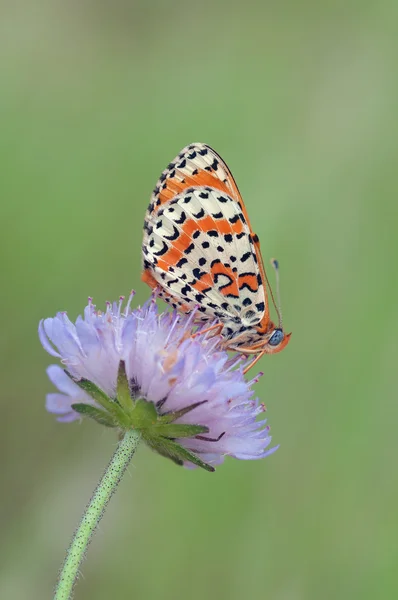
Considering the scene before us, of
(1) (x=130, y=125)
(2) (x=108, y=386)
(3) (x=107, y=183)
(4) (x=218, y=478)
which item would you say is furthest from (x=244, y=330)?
(1) (x=130, y=125)

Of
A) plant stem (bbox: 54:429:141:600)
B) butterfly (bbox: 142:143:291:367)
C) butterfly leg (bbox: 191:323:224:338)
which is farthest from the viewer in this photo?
butterfly (bbox: 142:143:291:367)

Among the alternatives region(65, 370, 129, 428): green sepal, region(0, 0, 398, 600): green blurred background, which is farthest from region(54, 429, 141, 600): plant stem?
region(0, 0, 398, 600): green blurred background

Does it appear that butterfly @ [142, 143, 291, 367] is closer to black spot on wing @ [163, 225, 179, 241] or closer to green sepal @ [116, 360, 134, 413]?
black spot on wing @ [163, 225, 179, 241]

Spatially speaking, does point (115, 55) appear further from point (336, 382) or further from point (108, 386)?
point (108, 386)

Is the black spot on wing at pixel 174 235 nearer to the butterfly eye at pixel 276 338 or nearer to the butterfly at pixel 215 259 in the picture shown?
the butterfly at pixel 215 259

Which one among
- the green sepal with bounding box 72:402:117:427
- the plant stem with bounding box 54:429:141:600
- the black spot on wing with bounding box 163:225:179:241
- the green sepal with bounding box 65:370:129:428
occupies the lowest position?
the plant stem with bounding box 54:429:141:600

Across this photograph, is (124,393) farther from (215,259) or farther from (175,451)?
(215,259)

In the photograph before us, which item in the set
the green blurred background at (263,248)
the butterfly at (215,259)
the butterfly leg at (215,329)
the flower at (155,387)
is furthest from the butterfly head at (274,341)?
the green blurred background at (263,248)
